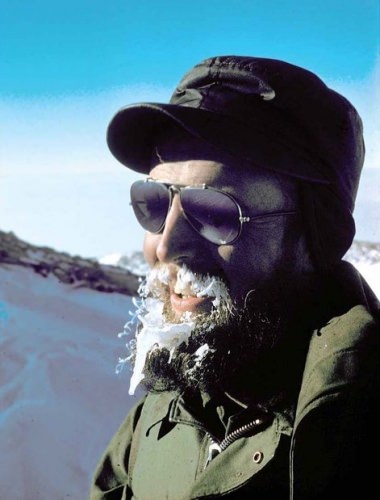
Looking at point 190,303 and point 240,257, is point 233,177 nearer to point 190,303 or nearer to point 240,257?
point 240,257

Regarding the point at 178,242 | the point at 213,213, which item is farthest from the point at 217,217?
the point at 178,242

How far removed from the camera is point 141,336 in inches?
71.3

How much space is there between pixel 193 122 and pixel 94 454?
2076mm

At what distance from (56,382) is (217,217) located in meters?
2.23

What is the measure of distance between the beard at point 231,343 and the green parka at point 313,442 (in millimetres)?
109

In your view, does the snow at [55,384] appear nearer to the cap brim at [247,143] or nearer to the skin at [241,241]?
the skin at [241,241]

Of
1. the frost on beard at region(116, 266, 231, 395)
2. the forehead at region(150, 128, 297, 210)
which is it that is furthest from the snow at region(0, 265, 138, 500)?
the forehead at region(150, 128, 297, 210)

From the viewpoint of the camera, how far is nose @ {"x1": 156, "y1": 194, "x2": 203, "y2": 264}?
1.73 meters

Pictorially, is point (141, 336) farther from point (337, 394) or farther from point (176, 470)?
point (337, 394)

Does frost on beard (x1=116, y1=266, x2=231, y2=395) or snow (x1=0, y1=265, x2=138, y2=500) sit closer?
frost on beard (x1=116, y1=266, x2=231, y2=395)

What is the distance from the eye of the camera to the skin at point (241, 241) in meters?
1.73

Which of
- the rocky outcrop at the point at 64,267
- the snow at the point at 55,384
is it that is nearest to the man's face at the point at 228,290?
the snow at the point at 55,384

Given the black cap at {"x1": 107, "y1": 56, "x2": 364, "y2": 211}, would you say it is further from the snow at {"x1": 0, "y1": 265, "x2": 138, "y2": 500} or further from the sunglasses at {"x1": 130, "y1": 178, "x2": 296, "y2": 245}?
the snow at {"x1": 0, "y1": 265, "x2": 138, "y2": 500}

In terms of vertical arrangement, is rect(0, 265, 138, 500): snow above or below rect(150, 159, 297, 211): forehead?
below
